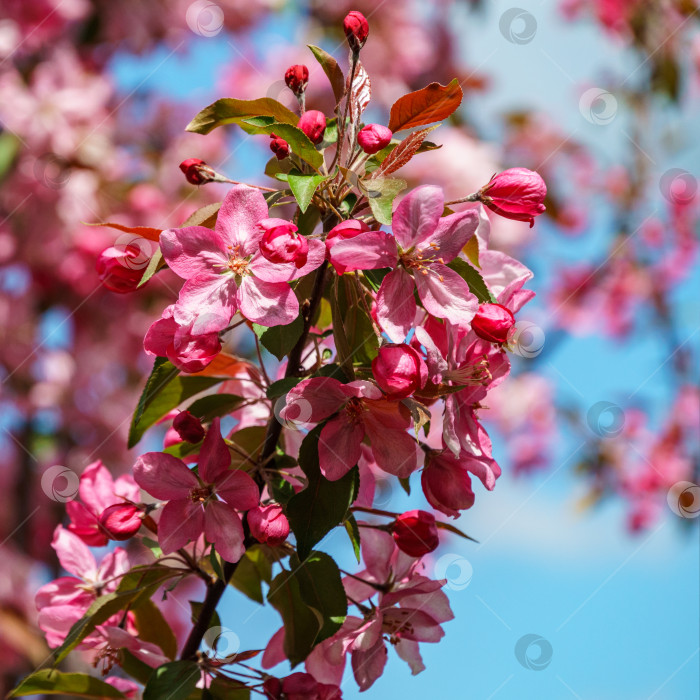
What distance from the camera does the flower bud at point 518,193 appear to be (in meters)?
0.87

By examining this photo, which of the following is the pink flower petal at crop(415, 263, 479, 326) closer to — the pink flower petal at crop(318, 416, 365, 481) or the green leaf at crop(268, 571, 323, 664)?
the pink flower petal at crop(318, 416, 365, 481)

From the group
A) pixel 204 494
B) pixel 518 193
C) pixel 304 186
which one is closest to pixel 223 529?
pixel 204 494

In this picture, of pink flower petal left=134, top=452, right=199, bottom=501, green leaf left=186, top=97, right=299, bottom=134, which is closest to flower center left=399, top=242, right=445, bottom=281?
green leaf left=186, top=97, right=299, bottom=134

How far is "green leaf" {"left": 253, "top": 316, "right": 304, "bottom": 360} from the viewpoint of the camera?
82cm

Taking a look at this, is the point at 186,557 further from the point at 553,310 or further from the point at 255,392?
the point at 553,310

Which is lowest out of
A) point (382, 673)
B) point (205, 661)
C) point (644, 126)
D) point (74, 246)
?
point (74, 246)

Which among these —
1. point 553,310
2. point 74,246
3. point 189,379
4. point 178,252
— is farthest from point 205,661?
point 553,310

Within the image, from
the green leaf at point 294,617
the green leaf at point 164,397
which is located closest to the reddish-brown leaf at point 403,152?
the green leaf at point 164,397

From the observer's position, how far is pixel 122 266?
891mm

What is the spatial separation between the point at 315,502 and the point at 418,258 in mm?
270

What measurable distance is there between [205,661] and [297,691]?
0.11 meters

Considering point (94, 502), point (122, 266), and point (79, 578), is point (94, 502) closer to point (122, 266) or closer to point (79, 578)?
point (79, 578)

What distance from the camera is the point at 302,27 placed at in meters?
4.11

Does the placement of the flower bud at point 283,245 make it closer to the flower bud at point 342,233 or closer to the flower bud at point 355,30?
the flower bud at point 342,233
